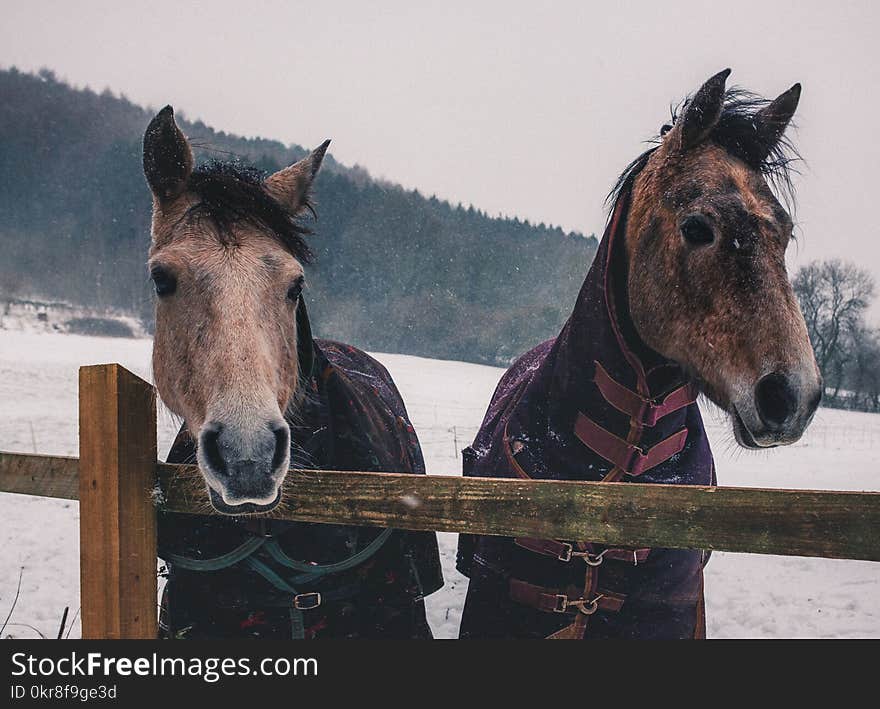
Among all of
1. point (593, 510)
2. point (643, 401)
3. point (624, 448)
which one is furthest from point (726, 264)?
point (593, 510)

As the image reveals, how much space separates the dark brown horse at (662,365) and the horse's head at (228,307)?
1.16m

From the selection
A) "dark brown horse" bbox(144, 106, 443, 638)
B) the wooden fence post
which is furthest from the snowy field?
the wooden fence post

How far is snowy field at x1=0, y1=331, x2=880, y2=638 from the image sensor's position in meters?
4.94

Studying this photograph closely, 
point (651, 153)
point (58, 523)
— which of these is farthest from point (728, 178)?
point (58, 523)

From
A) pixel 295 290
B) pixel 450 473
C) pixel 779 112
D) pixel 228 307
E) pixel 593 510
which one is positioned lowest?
pixel 593 510

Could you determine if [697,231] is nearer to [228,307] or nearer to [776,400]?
[776,400]

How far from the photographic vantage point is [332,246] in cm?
3194

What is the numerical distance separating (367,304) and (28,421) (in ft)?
76.4

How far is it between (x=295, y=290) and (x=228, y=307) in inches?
14.5

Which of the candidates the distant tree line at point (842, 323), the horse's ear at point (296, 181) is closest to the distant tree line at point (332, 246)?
the distant tree line at point (842, 323)

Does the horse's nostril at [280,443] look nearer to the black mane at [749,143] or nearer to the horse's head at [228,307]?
the horse's head at [228,307]

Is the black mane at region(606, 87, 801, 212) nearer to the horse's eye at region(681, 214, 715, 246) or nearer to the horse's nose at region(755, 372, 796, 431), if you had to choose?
the horse's eye at region(681, 214, 715, 246)

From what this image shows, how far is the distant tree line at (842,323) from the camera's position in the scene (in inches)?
375

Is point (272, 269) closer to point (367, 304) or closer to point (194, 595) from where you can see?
point (194, 595)
